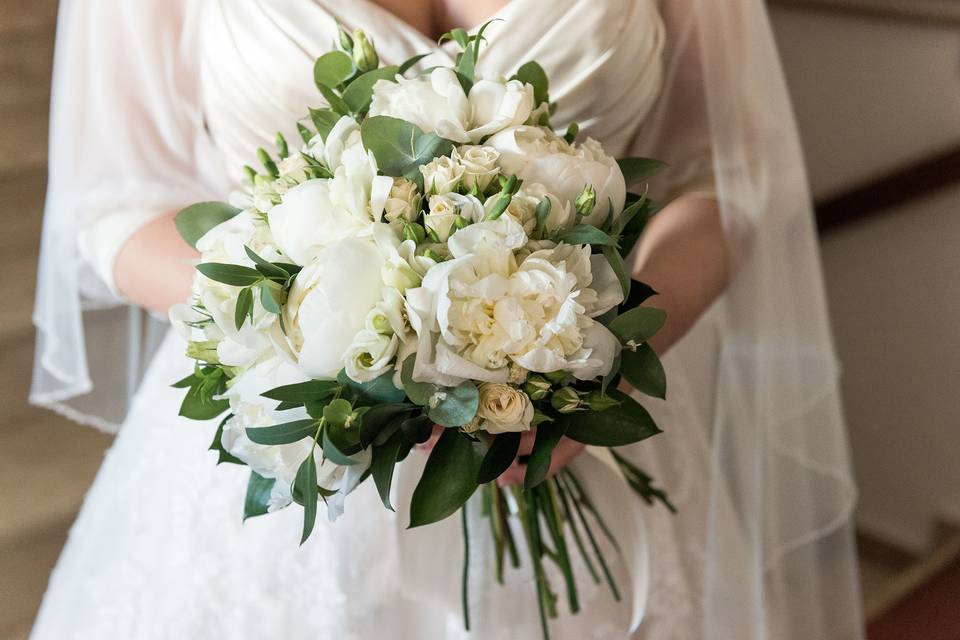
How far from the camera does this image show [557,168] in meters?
0.64

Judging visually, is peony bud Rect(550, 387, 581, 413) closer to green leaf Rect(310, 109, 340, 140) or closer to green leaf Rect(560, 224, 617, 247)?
green leaf Rect(560, 224, 617, 247)

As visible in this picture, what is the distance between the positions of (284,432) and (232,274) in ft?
0.38

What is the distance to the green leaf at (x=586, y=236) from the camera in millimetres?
598

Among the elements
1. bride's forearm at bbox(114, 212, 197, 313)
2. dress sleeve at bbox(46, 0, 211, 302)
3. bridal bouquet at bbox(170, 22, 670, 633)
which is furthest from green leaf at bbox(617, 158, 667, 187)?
dress sleeve at bbox(46, 0, 211, 302)

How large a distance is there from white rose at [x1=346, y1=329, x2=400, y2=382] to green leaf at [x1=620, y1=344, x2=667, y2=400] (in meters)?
0.20

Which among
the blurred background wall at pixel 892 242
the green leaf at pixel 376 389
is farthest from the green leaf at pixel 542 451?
the blurred background wall at pixel 892 242

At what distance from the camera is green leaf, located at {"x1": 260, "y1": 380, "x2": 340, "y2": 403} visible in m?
0.58

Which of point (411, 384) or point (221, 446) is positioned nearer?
point (411, 384)

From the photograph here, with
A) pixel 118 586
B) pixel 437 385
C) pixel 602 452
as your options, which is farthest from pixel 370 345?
pixel 118 586

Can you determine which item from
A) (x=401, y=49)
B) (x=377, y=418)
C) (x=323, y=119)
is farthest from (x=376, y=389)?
(x=401, y=49)

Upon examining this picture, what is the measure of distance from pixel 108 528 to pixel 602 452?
0.60 meters

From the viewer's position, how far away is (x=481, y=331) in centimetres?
56

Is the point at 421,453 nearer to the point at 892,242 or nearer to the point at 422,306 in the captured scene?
the point at 422,306

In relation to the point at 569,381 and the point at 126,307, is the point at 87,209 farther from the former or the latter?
the point at 569,381
